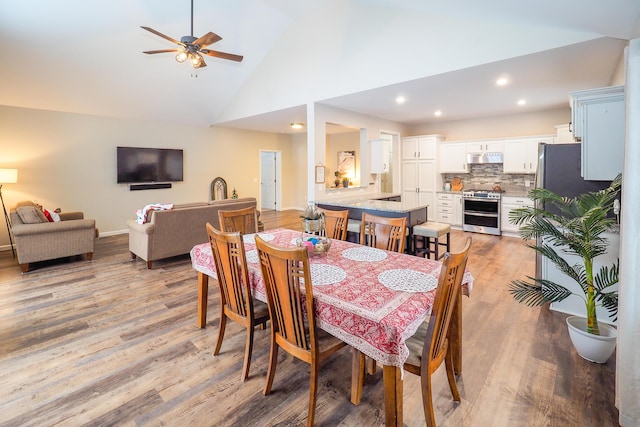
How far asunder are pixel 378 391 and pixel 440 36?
157 inches

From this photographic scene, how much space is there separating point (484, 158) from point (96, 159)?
27.1ft

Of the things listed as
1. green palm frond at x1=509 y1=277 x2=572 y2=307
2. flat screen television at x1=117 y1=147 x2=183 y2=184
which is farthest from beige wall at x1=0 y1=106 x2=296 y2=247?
green palm frond at x1=509 y1=277 x2=572 y2=307

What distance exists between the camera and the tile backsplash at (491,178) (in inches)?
263

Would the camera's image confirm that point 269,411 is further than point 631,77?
A: Yes

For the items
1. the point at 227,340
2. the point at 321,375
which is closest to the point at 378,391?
the point at 321,375

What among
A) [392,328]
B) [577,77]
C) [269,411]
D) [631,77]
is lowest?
[269,411]

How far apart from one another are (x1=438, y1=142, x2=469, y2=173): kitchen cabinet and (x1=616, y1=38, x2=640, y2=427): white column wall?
224 inches

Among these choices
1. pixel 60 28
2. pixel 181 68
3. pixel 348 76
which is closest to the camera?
pixel 60 28

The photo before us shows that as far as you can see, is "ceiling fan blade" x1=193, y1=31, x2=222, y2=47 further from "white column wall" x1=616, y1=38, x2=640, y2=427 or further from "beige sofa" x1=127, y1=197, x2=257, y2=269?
"white column wall" x1=616, y1=38, x2=640, y2=427

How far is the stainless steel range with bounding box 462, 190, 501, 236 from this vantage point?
6.32m

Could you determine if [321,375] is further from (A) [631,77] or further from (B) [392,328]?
(A) [631,77]

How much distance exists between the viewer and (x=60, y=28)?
4.46 m

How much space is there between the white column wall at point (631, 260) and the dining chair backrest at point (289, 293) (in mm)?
1629

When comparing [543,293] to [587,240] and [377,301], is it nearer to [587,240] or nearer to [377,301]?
[587,240]
